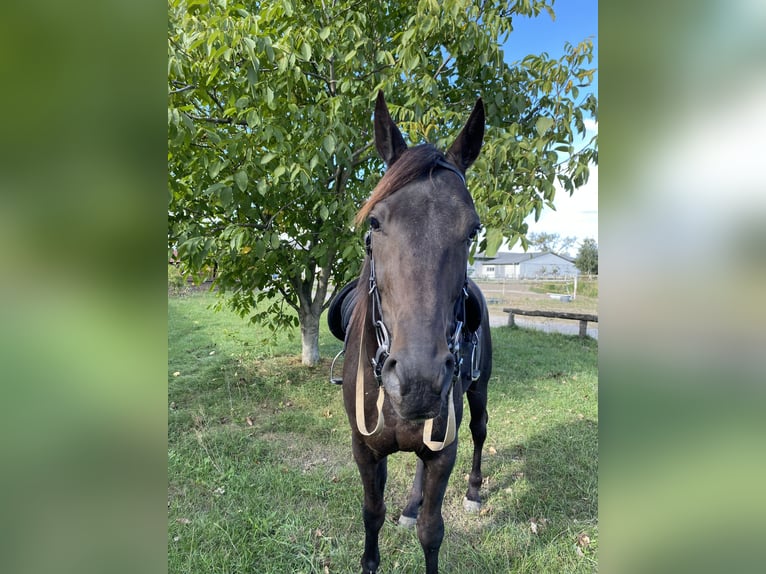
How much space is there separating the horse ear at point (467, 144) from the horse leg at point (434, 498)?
4.78 ft

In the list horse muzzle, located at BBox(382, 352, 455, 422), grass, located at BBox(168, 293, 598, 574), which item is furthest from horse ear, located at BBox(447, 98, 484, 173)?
grass, located at BBox(168, 293, 598, 574)

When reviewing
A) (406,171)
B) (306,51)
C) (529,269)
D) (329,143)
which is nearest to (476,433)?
(406,171)

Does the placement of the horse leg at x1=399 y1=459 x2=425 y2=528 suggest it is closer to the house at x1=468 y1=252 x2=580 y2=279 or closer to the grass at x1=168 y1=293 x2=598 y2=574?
the grass at x1=168 y1=293 x2=598 y2=574

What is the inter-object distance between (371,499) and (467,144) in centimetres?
201

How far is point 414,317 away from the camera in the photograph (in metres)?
1.22

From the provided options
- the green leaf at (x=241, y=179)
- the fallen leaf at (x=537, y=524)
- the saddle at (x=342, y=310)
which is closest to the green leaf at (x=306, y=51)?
the green leaf at (x=241, y=179)

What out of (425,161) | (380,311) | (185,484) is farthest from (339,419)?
(425,161)

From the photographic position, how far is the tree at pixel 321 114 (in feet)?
9.16

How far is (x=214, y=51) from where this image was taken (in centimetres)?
270

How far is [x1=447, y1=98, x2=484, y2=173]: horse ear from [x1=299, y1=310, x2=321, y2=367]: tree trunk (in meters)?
4.60

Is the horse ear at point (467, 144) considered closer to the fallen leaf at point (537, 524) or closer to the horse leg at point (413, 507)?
the horse leg at point (413, 507)

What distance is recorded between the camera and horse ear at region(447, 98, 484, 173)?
1766mm
